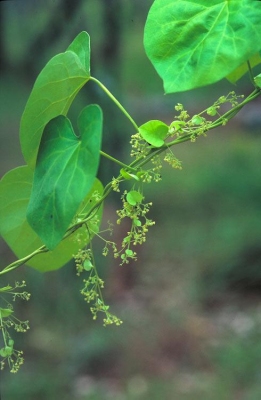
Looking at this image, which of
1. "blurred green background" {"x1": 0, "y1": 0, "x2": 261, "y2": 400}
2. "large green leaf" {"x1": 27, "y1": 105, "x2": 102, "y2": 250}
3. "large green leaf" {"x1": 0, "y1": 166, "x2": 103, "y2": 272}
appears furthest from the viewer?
"blurred green background" {"x1": 0, "y1": 0, "x2": 261, "y2": 400}

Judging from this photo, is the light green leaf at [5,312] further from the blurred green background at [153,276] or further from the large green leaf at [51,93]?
the blurred green background at [153,276]

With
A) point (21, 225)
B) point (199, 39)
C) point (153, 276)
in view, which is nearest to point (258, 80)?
point (199, 39)

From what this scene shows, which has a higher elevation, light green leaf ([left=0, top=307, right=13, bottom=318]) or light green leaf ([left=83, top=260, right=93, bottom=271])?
light green leaf ([left=83, top=260, right=93, bottom=271])

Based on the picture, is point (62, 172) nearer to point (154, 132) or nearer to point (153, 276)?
point (154, 132)

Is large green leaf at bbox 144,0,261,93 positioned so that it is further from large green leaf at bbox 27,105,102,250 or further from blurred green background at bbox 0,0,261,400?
blurred green background at bbox 0,0,261,400

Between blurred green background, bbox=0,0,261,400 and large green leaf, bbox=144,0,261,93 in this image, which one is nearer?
large green leaf, bbox=144,0,261,93

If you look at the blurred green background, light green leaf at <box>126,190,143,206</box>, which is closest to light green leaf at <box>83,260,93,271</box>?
light green leaf at <box>126,190,143,206</box>

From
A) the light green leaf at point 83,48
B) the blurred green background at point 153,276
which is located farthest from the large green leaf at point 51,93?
the blurred green background at point 153,276

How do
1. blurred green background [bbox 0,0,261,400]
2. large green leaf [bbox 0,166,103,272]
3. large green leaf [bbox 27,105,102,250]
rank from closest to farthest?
large green leaf [bbox 27,105,102,250], large green leaf [bbox 0,166,103,272], blurred green background [bbox 0,0,261,400]

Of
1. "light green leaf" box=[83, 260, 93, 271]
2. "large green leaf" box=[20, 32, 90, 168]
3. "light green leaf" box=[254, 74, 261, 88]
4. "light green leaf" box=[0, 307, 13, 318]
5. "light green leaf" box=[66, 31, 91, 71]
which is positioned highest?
"light green leaf" box=[66, 31, 91, 71]
